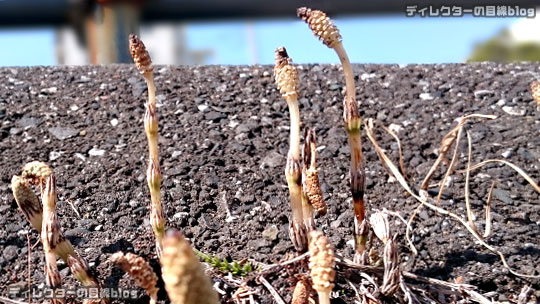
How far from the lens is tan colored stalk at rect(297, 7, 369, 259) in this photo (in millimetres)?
1084

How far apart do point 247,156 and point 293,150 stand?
2.02 feet

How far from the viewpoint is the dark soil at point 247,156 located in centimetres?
134

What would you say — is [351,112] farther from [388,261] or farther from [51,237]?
[51,237]

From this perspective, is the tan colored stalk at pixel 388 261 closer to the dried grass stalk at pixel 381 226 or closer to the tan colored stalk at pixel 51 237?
the dried grass stalk at pixel 381 226

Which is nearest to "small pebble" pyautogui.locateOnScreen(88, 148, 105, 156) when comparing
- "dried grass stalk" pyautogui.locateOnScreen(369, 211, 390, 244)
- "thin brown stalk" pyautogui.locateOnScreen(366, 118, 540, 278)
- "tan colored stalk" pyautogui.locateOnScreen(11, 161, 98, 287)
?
"tan colored stalk" pyautogui.locateOnScreen(11, 161, 98, 287)

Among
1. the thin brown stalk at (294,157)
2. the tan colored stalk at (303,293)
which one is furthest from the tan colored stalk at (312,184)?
the tan colored stalk at (303,293)

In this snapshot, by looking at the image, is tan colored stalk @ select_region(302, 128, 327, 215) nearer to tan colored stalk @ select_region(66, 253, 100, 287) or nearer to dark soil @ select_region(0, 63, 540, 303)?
dark soil @ select_region(0, 63, 540, 303)

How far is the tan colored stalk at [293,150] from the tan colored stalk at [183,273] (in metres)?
0.45

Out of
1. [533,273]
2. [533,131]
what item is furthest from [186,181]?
[533,131]

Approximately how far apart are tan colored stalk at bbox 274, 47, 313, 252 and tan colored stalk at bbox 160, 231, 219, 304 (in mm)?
453

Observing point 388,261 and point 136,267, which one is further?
point 388,261

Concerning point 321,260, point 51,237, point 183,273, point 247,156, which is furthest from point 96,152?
point 183,273

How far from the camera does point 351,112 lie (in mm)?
1142

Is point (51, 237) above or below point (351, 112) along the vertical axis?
below
